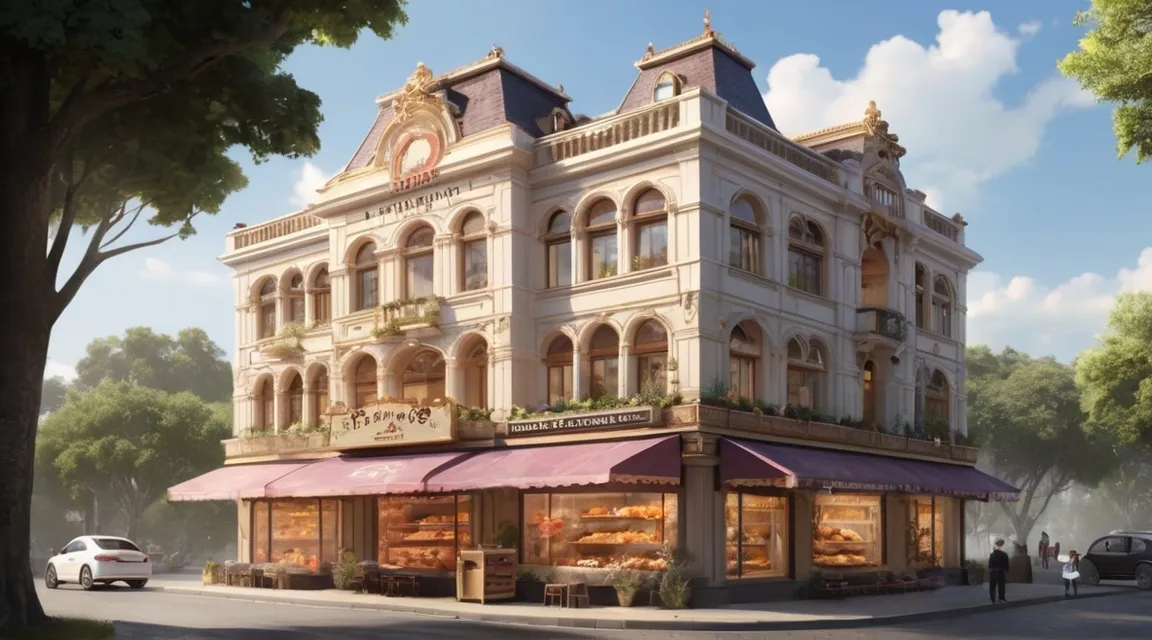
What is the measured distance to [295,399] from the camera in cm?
3975

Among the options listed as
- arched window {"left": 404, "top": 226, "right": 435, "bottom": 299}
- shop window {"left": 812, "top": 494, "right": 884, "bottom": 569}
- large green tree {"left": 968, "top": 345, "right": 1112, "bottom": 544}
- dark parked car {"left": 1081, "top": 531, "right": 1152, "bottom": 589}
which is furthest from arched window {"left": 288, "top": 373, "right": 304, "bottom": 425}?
large green tree {"left": 968, "top": 345, "right": 1112, "bottom": 544}

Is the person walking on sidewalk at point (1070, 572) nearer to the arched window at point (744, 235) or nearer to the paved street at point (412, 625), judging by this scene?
the paved street at point (412, 625)

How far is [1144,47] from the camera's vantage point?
73.3 feet

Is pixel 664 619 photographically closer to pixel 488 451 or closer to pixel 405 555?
pixel 488 451

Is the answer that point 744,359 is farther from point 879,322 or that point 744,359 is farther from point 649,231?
point 879,322

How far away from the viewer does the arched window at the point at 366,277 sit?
3584 centimetres

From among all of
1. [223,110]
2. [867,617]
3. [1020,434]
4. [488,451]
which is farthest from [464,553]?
[1020,434]

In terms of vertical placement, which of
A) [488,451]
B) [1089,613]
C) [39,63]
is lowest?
[1089,613]

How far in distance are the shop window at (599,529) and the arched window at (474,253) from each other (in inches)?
234

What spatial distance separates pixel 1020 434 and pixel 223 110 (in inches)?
2349

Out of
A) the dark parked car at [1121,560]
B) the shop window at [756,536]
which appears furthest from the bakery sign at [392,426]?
the dark parked car at [1121,560]

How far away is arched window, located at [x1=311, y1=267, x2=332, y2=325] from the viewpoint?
39062mm

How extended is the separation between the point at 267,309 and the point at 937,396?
72.1 feet

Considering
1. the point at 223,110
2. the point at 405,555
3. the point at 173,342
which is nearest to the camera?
the point at 223,110
